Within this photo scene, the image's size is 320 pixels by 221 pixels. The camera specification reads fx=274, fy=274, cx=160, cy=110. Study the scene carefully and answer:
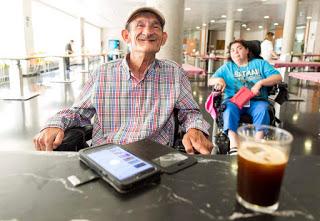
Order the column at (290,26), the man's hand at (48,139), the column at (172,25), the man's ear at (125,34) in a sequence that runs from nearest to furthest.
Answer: the man's hand at (48,139) → the man's ear at (125,34) → the column at (172,25) → the column at (290,26)

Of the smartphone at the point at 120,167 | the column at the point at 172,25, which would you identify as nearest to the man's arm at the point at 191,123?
the smartphone at the point at 120,167

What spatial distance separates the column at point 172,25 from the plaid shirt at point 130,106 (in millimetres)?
1867

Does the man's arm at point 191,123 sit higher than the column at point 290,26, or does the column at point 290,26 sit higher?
the column at point 290,26

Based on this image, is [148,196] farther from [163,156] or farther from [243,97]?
[243,97]

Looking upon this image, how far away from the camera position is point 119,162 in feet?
2.46

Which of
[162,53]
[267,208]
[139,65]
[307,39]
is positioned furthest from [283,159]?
[307,39]

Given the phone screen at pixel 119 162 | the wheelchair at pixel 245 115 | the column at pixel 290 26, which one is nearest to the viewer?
the phone screen at pixel 119 162

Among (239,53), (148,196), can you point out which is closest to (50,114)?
(239,53)

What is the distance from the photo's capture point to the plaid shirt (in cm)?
145

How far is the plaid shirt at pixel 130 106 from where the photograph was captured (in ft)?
4.75

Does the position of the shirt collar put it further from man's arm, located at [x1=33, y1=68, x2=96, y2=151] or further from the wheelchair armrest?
the wheelchair armrest

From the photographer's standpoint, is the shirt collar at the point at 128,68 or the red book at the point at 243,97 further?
the red book at the point at 243,97

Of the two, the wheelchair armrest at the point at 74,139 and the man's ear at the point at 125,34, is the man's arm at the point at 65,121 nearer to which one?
the wheelchair armrest at the point at 74,139

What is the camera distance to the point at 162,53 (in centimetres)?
332
